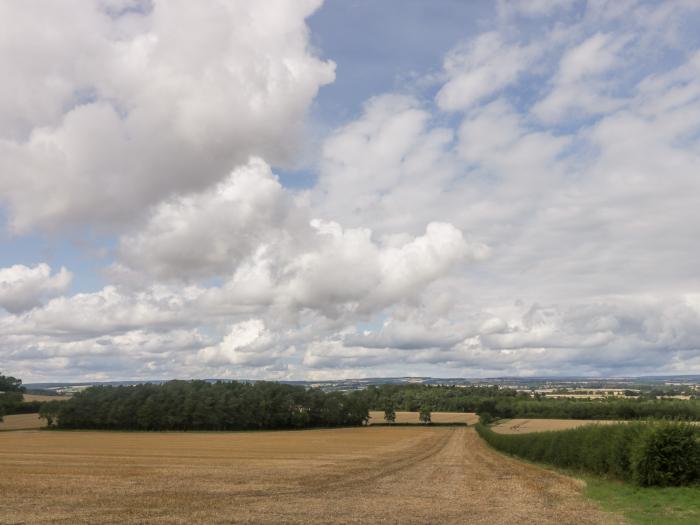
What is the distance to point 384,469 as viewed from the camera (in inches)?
1786

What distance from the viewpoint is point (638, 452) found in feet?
96.2

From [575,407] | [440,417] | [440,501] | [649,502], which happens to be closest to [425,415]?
[440,417]

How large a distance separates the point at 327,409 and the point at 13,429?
67.8 m

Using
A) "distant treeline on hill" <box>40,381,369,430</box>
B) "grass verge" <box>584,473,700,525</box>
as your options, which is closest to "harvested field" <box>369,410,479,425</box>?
"distant treeline on hill" <box>40,381,369,430</box>

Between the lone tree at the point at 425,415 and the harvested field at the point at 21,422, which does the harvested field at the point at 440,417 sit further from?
the harvested field at the point at 21,422

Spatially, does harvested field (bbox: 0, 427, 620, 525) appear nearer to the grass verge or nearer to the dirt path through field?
the dirt path through field

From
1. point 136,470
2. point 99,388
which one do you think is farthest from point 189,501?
point 99,388

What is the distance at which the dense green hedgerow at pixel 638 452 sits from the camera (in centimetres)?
2831

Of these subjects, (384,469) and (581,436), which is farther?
(384,469)

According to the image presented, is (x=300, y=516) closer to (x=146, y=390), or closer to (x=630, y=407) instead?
(x=146, y=390)

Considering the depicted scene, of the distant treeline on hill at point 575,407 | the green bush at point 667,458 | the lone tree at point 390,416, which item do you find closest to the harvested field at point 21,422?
the lone tree at point 390,416

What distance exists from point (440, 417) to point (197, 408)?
241 ft

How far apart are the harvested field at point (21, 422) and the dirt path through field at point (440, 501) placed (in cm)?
11365

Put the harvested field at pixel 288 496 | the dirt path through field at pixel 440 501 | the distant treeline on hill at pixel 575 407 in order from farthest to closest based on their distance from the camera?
the distant treeline on hill at pixel 575 407 < the harvested field at pixel 288 496 < the dirt path through field at pixel 440 501
